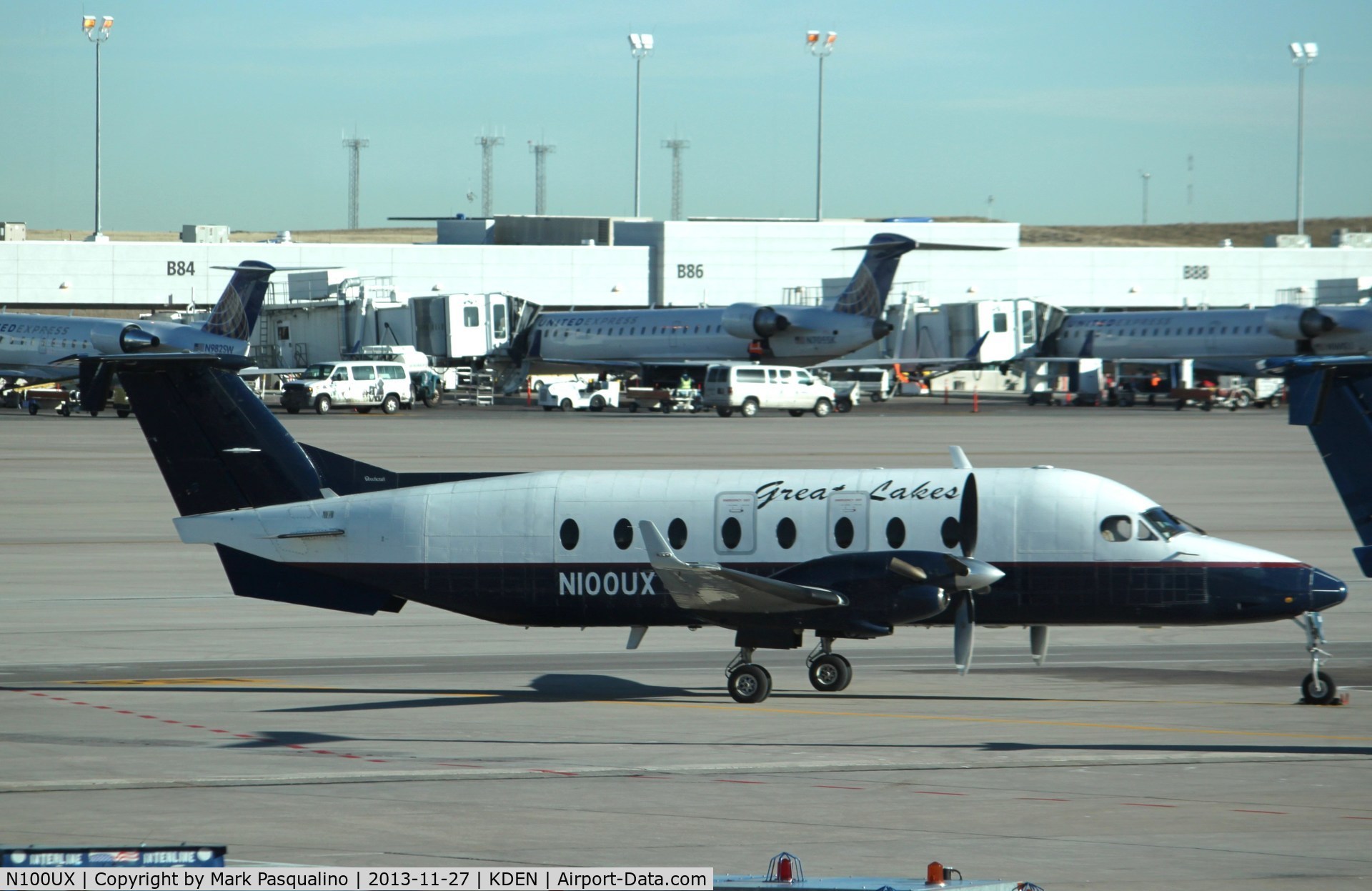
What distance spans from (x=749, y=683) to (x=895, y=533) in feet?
7.71

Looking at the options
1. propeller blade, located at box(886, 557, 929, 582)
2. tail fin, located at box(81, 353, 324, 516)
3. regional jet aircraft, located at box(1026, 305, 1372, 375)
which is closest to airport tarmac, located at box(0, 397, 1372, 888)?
propeller blade, located at box(886, 557, 929, 582)

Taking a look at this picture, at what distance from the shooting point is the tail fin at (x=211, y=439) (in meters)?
19.5

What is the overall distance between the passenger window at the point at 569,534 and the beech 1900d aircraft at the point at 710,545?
0.03 metres

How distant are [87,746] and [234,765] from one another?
1878 mm

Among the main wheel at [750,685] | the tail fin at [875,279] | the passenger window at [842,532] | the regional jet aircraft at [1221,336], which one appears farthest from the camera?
the regional jet aircraft at [1221,336]

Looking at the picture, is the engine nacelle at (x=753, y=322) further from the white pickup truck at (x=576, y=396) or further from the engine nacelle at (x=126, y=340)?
the engine nacelle at (x=126, y=340)

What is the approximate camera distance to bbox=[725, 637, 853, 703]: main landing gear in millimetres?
17672

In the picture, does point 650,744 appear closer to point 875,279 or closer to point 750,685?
point 750,685

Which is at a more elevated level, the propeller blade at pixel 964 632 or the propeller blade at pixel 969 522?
the propeller blade at pixel 969 522

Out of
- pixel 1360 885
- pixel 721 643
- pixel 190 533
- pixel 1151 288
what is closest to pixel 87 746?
pixel 190 533

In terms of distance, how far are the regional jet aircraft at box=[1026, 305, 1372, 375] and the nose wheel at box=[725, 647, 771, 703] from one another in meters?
75.3

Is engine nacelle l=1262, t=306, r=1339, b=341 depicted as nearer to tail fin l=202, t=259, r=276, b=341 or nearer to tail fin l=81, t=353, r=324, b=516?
tail fin l=202, t=259, r=276, b=341

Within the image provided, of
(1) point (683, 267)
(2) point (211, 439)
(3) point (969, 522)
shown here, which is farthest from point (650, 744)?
(1) point (683, 267)

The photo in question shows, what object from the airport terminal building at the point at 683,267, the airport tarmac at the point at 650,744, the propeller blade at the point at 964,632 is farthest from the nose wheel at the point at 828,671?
the airport terminal building at the point at 683,267
